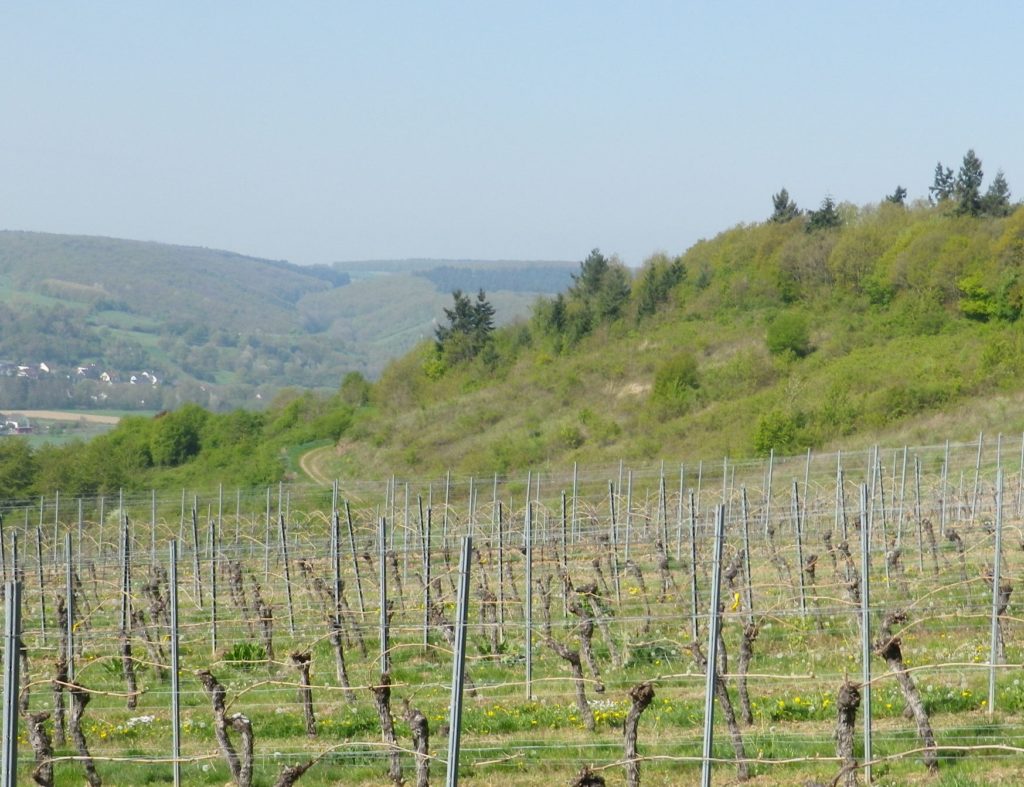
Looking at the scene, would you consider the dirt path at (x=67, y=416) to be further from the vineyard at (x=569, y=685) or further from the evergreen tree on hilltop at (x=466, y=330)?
the vineyard at (x=569, y=685)

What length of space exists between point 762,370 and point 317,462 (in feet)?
56.3

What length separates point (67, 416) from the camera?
429ft

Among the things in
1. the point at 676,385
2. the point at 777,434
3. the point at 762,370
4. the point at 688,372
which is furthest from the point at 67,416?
the point at 777,434

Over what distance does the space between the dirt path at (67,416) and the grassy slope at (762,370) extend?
75.2 m

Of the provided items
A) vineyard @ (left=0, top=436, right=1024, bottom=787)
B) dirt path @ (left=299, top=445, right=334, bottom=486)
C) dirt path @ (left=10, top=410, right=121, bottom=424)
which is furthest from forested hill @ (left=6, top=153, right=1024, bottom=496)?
dirt path @ (left=10, top=410, right=121, bottom=424)

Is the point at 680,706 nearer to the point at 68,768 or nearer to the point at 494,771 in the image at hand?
the point at 494,771

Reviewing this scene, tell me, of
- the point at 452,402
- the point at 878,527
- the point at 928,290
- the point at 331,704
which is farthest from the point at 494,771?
the point at 452,402

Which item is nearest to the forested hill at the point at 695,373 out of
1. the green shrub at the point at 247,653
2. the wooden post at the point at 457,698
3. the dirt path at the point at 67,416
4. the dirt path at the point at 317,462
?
the dirt path at the point at 317,462

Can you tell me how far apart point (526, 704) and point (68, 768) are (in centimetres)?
361

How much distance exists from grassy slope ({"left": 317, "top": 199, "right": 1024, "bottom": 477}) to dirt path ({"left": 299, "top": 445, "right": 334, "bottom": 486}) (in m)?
0.85

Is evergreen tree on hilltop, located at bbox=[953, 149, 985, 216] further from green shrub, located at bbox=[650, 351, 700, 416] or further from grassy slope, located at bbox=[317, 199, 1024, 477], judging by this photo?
green shrub, located at bbox=[650, 351, 700, 416]

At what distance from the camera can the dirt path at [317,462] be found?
4894 centimetres

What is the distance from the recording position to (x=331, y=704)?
39.6 feet

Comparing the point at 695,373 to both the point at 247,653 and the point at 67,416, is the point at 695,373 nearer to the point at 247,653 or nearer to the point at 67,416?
the point at 247,653
